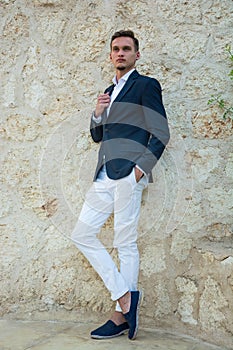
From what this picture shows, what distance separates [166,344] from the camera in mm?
2785

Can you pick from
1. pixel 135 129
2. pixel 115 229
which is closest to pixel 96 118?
pixel 135 129

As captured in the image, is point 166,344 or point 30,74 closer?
point 166,344

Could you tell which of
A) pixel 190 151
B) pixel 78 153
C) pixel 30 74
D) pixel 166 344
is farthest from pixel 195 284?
pixel 30 74

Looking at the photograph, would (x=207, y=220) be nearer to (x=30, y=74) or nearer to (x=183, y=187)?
(x=183, y=187)

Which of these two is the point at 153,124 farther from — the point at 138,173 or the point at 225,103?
the point at 225,103

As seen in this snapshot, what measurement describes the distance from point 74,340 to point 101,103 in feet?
4.37

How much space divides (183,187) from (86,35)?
1.15m

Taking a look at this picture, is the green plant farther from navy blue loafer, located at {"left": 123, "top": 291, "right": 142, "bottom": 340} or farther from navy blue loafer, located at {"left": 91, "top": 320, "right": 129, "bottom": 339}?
navy blue loafer, located at {"left": 91, "top": 320, "right": 129, "bottom": 339}

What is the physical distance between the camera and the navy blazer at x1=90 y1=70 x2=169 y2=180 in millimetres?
2902

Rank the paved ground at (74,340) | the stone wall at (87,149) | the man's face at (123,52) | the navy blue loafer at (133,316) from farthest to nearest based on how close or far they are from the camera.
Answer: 1. the stone wall at (87,149)
2. the man's face at (123,52)
3. the navy blue loafer at (133,316)
4. the paved ground at (74,340)

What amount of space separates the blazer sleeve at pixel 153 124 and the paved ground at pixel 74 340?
92 cm

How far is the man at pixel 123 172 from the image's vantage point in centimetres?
290

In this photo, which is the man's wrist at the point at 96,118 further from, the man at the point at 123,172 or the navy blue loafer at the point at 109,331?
the navy blue loafer at the point at 109,331

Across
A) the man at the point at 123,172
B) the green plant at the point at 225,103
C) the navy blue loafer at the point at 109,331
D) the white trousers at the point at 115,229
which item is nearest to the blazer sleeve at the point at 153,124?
the man at the point at 123,172
